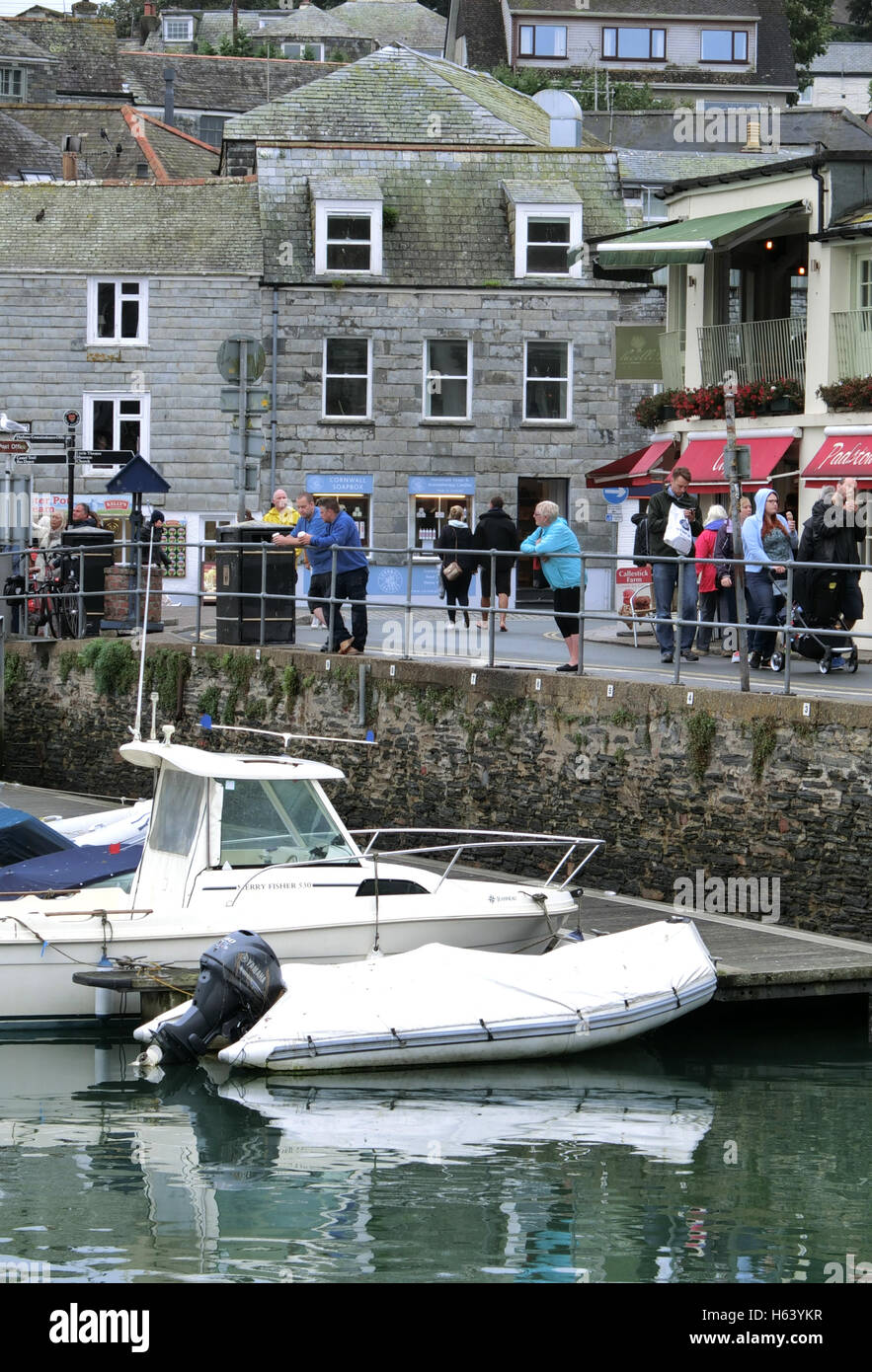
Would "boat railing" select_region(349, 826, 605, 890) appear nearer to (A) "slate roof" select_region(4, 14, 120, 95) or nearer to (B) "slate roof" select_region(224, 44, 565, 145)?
(B) "slate roof" select_region(224, 44, 565, 145)

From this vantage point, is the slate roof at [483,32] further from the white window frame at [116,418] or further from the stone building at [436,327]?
the white window frame at [116,418]

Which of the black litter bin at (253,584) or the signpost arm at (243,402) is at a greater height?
the signpost arm at (243,402)

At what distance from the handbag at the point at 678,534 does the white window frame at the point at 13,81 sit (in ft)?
161

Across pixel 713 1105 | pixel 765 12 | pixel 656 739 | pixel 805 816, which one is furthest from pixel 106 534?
pixel 765 12

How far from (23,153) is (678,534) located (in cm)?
3511

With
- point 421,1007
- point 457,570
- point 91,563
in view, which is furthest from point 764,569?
point 91,563

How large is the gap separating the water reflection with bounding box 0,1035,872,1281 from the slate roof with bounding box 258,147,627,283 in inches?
973

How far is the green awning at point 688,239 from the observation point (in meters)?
24.3

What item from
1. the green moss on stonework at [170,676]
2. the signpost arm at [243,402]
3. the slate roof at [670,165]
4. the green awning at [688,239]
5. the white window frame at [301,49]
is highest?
the white window frame at [301,49]

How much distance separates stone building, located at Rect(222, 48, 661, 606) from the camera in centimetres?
3572

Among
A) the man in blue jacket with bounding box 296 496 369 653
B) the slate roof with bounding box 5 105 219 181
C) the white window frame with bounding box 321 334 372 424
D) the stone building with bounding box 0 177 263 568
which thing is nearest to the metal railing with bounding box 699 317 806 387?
the man in blue jacket with bounding box 296 496 369 653

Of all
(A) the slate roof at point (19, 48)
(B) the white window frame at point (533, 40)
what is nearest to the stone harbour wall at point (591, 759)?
(A) the slate roof at point (19, 48)

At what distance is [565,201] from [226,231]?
6.56m
